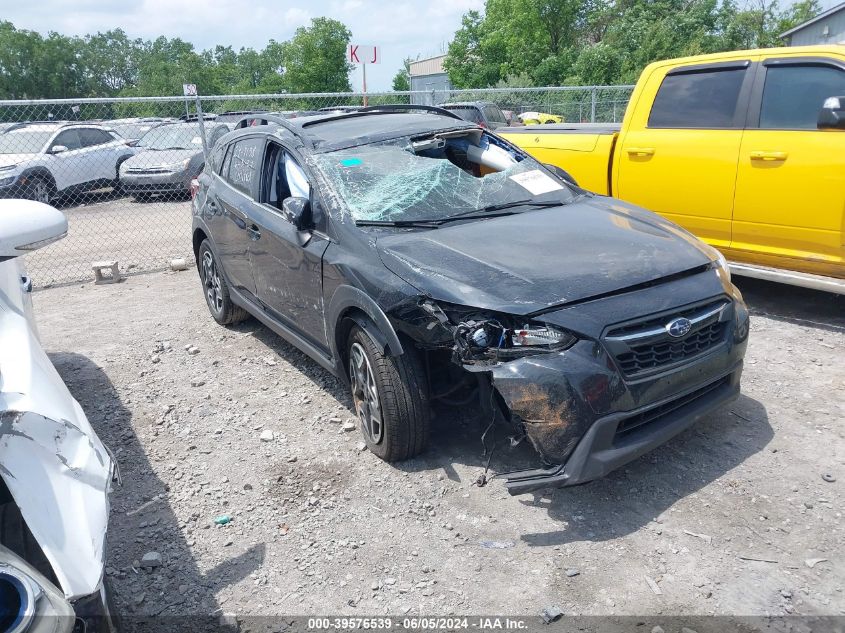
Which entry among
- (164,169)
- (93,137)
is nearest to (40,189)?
(164,169)

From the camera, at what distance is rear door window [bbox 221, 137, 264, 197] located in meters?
5.11

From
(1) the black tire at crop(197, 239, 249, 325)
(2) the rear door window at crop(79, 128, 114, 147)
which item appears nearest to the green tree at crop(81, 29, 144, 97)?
(2) the rear door window at crop(79, 128, 114, 147)

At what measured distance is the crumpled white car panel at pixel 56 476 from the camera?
79.0 inches

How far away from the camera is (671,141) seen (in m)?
5.92

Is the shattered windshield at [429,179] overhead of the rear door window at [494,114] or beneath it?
beneath

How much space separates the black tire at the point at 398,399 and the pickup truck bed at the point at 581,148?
356 cm

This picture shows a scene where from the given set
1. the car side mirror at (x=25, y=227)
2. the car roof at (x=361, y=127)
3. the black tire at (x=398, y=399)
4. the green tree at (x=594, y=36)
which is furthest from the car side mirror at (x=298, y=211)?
the green tree at (x=594, y=36)

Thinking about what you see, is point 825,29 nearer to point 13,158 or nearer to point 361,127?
point 13,158

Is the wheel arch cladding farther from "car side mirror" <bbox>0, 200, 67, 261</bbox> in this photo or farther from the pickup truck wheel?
the pickup truck wheel

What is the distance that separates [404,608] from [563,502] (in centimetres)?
100

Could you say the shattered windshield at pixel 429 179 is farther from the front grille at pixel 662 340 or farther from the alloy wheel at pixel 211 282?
the alloy wheel at pixel 211 282

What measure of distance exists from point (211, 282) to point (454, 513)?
3.76m

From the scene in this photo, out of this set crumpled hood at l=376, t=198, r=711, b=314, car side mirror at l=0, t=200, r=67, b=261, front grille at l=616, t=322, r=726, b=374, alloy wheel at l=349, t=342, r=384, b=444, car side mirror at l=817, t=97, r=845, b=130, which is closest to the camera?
car side mirror at l=0, t=200, r=67, b=261

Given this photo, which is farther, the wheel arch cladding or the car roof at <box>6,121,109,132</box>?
the car roof at <box>6,121,109,132</box>
